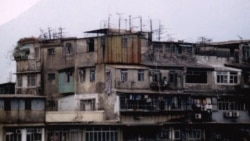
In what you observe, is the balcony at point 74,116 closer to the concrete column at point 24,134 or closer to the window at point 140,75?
the concrete column at point 24,134

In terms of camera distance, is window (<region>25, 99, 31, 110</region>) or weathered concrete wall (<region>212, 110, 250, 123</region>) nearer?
window (<region>25, 99, 31, 110</region>)

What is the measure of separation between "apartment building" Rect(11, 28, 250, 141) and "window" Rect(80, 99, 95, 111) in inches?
3.0

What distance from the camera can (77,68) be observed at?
39.9m

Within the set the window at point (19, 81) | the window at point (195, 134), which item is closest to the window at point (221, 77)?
the window at point (195, 134)

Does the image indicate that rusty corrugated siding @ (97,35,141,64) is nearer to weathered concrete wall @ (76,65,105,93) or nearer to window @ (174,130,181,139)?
weathered concrete wall @ (76,65,105,93)

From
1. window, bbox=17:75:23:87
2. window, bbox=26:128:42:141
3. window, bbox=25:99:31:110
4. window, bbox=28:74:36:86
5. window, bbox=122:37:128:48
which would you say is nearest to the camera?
window, bbox=26:128:42:141

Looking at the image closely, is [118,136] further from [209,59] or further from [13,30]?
[13,30]

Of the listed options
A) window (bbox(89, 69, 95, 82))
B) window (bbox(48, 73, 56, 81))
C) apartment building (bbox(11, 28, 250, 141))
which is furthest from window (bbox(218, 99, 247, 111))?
window (bbox(48, 73, 56, 81))

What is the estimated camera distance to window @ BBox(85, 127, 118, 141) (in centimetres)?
3659

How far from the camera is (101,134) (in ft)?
121

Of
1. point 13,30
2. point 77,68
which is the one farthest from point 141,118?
point 13,30

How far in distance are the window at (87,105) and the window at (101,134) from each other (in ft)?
7.95

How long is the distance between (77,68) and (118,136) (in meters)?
6.36

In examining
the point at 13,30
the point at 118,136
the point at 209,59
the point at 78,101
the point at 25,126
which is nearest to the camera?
the point at 25,126
